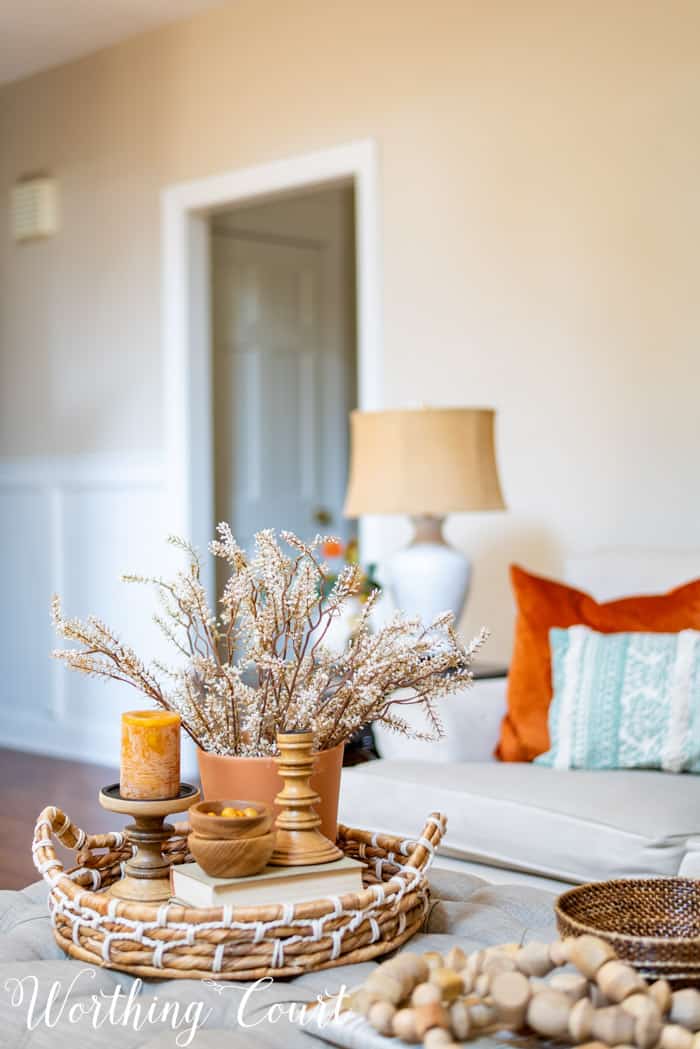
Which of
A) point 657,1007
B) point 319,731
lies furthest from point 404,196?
point 657,1007

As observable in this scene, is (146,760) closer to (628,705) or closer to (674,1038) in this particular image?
(674,1038)

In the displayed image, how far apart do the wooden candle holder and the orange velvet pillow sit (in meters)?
1.41

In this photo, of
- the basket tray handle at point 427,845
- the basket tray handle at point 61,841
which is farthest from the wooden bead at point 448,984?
the basket tray handle at point 61,841

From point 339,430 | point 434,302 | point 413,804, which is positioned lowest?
point 413,804

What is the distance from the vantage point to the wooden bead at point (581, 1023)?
104 cm

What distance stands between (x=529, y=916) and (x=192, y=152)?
372 centimetres

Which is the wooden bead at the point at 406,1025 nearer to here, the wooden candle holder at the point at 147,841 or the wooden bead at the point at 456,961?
the wooden bead at the point at 456,961

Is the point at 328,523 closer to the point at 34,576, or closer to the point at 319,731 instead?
the point at 34,576

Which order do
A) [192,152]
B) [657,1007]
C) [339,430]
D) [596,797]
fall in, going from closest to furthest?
[657,1007], [596,797], [192,152], [339,430]

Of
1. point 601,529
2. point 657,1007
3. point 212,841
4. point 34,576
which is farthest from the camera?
point 34,576

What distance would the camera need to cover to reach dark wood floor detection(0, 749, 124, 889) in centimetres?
348

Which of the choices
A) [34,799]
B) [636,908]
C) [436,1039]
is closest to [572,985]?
[436,1039]

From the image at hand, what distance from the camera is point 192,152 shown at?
468 centimetres

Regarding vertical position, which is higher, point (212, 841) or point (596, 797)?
point (212, 841)
